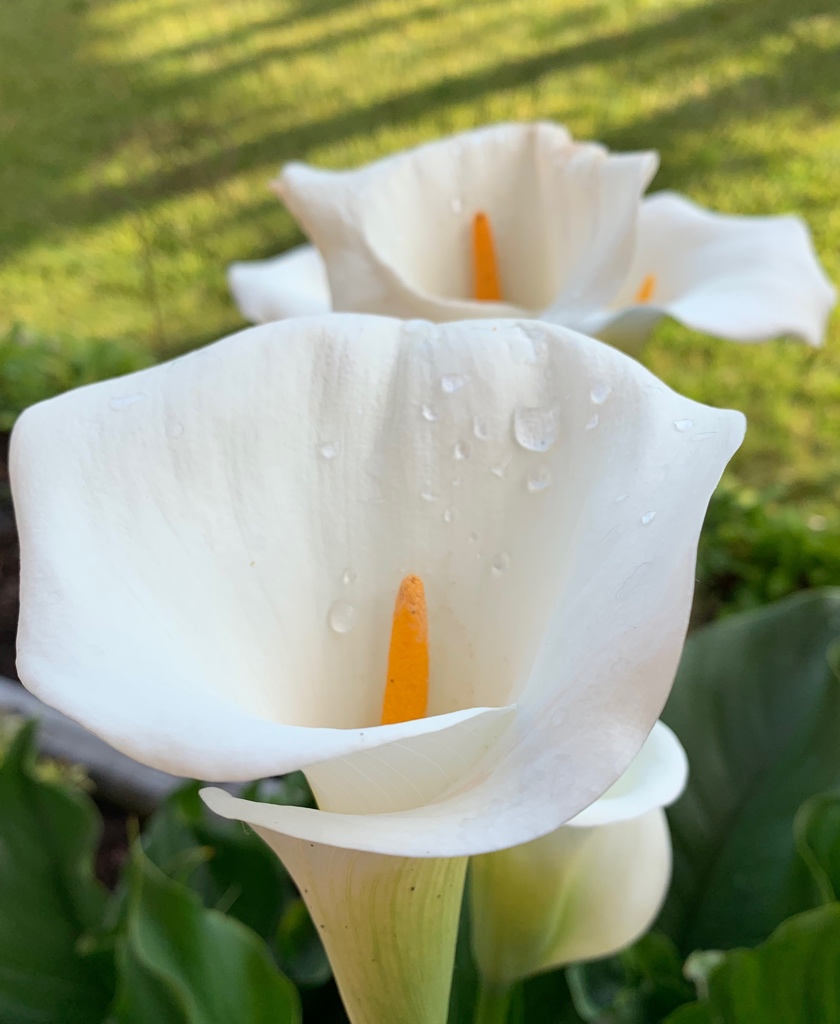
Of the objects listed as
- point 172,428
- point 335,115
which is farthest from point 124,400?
point 335,115

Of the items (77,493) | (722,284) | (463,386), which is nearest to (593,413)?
(463,386)

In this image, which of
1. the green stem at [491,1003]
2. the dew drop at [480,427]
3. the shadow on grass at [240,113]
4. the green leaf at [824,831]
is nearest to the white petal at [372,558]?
the dew drop at [480,427]

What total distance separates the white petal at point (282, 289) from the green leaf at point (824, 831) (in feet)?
1.35

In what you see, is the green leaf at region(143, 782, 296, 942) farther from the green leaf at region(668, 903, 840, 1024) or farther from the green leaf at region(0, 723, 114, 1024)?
the green leaf at region(668, 903, 840, 1024)

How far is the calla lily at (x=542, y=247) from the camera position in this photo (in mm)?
507

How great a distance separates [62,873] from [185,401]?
0.44m

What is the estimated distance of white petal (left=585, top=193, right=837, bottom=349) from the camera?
513 mm

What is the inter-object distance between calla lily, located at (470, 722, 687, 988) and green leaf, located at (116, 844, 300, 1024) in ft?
0.40

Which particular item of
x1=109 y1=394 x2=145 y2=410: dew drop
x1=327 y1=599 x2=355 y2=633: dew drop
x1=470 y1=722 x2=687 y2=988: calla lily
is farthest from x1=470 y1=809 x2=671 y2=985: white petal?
x1=109 y1=394 x2=145 y2=410: dew drop

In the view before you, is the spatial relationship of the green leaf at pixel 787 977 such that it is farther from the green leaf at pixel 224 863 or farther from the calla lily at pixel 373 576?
the green leaf at pixel 224 863

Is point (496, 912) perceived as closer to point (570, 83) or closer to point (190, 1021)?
point (190, 1021)

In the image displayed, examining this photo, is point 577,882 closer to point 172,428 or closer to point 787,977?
point 787,977

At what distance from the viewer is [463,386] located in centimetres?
32

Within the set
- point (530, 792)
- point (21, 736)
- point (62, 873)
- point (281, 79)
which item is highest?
point (281, 79)
